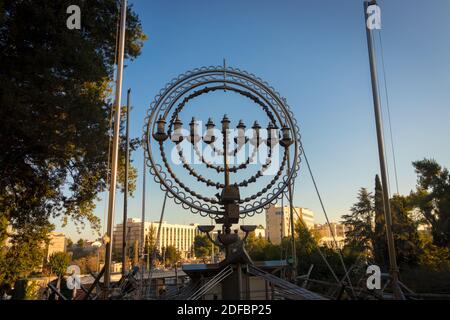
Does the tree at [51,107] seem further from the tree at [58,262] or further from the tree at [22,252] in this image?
the tree at [58,262]

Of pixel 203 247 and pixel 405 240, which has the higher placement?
pixel 405 240

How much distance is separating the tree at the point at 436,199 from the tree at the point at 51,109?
22296mm

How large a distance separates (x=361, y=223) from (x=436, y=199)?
250 inches

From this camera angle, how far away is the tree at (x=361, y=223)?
92.6 ft

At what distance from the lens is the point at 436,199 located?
25672 millimetres

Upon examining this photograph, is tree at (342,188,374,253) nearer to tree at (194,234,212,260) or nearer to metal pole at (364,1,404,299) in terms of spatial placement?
metal pole at (364,1,404,299)

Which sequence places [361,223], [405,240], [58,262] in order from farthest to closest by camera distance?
[58,262] < [361,223] < [405,240]

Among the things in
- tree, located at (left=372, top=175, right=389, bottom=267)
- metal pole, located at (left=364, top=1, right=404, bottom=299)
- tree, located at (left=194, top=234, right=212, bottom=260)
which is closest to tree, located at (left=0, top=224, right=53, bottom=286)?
metal pole, located at (left=364, top=1, right=404, bottom=299)

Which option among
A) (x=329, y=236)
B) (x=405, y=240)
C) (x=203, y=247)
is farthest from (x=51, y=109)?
(x=329, y=236)

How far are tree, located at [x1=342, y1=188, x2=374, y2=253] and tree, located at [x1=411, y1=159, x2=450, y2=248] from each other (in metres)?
4.04

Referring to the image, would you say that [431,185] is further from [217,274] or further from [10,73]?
[10,73]

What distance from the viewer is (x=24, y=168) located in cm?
1232

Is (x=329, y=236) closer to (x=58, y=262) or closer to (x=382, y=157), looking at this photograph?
(x=58, y=262)
